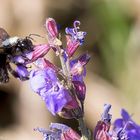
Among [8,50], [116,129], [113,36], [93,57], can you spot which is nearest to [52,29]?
[8,50]

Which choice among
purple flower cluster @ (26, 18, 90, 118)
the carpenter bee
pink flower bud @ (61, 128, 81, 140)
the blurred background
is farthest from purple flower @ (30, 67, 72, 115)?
the blurred background

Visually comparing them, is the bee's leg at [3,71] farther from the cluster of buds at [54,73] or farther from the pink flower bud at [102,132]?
the pink flower bud at [102,132]

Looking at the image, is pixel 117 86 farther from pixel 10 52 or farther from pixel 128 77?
pixel 10 52

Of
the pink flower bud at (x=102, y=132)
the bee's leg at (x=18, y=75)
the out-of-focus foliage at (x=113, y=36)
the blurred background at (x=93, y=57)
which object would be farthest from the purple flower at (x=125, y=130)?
the out-of-focus foliage at (x=113, y=36)

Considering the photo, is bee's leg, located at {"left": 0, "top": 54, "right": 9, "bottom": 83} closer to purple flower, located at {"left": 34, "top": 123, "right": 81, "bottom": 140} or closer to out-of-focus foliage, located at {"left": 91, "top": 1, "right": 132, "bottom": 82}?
purple flower, located at {"left": 34, "top": 123, "right": 81, "bottom": 140}

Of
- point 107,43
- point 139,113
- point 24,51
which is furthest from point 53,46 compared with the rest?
point 107,43
